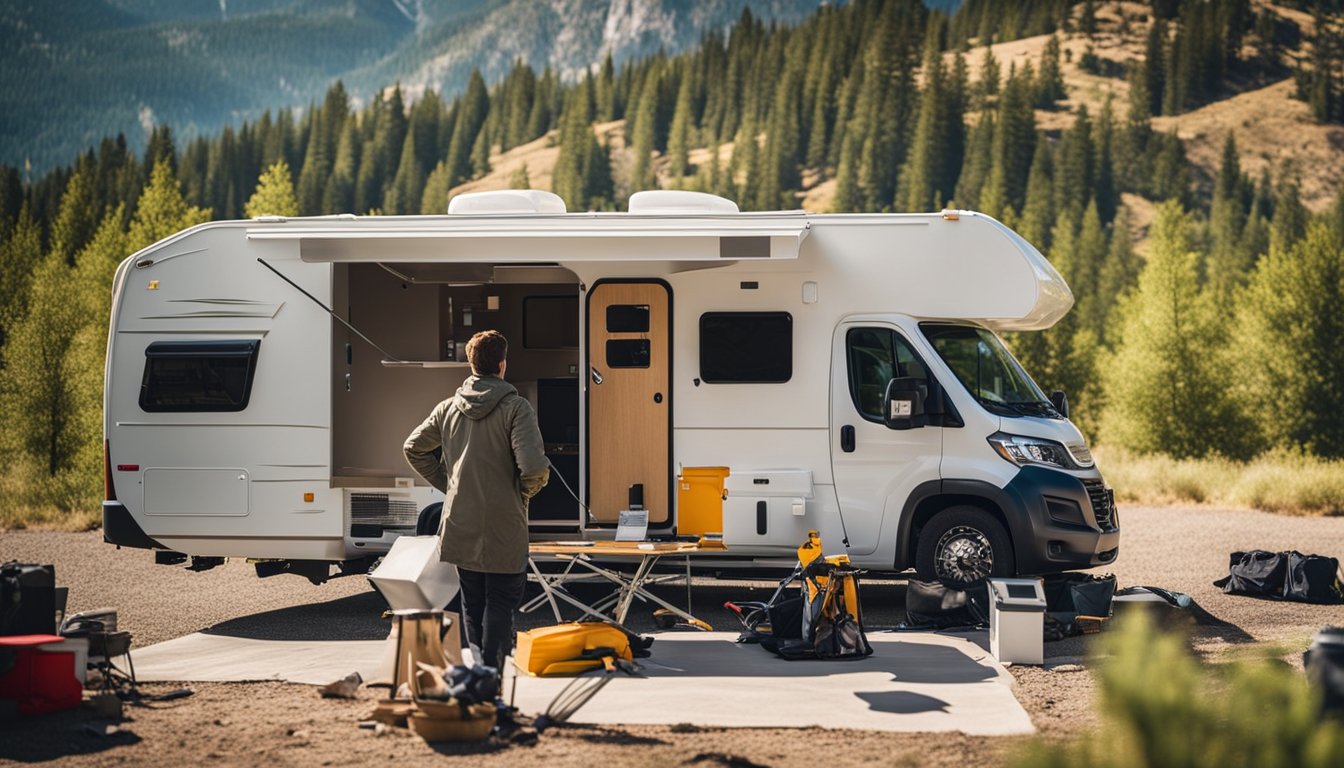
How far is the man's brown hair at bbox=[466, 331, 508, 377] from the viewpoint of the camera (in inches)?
264

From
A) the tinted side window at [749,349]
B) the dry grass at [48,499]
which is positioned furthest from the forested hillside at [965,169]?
the tinted side window at [749,349]

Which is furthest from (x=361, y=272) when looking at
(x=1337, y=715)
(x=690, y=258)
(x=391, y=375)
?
(x=1337, y=715)

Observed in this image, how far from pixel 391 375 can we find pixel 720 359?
288 centimetres

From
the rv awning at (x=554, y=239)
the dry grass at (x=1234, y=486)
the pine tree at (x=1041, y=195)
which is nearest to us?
the rv awning at (x=554, y=239)

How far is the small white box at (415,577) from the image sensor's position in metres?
7.45

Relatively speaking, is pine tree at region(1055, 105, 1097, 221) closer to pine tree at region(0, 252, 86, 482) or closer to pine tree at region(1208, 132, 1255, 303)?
pine tree at region(1208, 132, 1255, 303)

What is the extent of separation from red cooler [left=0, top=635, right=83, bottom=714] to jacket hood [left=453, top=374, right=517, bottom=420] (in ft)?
7.04

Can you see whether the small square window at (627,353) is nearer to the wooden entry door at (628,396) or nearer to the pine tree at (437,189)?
the wooden entry door at (628,396)

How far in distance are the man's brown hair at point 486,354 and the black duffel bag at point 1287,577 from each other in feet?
23.3

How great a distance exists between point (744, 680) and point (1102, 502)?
3.50 metres

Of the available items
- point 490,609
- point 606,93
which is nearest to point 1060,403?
point 490,609

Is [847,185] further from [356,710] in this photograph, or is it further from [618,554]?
[356,710]

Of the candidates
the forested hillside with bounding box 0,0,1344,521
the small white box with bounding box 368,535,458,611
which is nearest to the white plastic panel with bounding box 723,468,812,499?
the small white box with bounding box 368,535,458,611

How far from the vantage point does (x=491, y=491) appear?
665 cm
